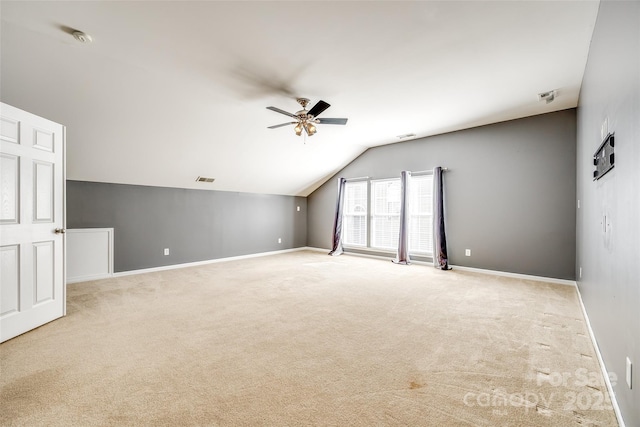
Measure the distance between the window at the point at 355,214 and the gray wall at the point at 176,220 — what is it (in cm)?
165

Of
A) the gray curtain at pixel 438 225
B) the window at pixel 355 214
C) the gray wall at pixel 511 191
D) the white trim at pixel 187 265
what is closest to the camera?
the gray wall at pixel 511 191

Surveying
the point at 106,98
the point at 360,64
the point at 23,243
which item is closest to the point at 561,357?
the point at 360,64

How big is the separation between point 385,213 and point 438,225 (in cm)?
136

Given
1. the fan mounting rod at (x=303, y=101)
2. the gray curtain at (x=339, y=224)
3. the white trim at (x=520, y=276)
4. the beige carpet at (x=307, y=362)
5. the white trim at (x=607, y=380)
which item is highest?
the fan mounting rod at (x=303, y=101)

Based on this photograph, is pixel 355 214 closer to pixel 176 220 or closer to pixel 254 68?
pixel 176 220

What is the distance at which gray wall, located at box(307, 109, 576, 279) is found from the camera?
412 cm

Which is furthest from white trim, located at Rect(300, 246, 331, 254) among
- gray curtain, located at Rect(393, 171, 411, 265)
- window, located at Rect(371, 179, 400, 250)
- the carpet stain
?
the carpet stain

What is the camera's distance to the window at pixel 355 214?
666 cm

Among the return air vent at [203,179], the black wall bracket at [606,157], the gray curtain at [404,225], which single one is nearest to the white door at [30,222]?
the return air vent at [203,179]

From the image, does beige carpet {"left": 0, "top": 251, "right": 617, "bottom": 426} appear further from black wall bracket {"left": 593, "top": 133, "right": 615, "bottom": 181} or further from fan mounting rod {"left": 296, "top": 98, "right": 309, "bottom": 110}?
fan mounting rod {"left": 296, "top": 98, "right": 309, "bottom": 110}

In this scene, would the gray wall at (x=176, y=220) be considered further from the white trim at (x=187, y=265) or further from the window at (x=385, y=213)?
the window at (x=385, y=213)

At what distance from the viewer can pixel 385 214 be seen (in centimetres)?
626

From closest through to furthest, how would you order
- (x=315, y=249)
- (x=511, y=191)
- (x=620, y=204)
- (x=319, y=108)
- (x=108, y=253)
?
(x=620, y=204)
(x=319, y=108)
(x=108, y=253)
(x=511, y=191)
(x=315, y=249)

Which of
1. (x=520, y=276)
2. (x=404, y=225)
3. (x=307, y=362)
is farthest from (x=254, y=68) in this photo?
(x=520, y=276)
